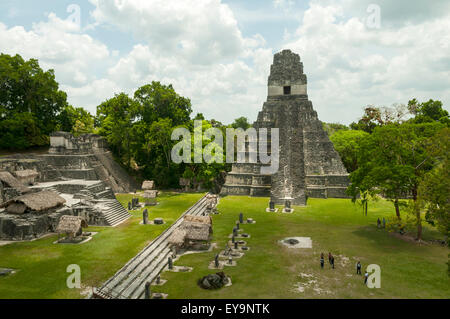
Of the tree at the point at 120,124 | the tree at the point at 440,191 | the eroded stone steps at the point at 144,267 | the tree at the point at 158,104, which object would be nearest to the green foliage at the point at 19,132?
the tree at the point at 120,124

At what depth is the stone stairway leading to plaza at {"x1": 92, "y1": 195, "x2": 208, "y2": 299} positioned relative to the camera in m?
13.9

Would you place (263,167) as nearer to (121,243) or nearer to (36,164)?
(121,243)

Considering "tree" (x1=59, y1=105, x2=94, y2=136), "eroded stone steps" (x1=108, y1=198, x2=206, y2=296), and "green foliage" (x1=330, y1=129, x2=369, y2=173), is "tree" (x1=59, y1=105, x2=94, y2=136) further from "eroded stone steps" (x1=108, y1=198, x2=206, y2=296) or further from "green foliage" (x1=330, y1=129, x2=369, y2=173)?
"green foliage" (x1=330, y1=129, x2=369, y2=173)

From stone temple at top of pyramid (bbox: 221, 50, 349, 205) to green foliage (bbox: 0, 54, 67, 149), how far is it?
A: 2742 centimetres

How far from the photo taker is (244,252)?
63.0ft

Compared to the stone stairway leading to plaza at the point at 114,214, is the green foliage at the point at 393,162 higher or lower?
higher

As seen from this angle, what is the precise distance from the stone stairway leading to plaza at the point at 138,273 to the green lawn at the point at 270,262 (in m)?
0.72

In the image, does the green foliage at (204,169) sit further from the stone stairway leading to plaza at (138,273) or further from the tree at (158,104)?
the stone stairway leading to plaza at (138,273)

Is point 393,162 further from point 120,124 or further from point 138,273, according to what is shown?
point 120,124

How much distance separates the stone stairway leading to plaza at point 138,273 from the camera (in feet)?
45.5

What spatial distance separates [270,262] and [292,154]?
76.8ft

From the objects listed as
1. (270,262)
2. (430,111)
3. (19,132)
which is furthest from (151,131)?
(430,111)
